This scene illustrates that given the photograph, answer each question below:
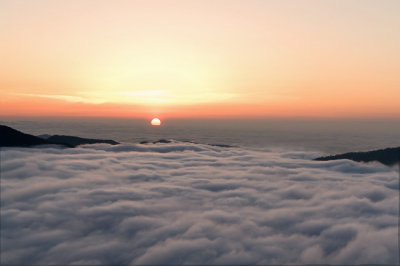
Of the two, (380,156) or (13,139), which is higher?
(13,139)

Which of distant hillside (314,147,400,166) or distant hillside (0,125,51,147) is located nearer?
distant hillside (314,147,400,166)

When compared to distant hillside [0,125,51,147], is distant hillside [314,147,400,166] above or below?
below

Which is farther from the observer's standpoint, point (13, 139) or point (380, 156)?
point (13, 139)

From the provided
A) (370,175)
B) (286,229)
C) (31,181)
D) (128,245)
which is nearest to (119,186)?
(31,181)

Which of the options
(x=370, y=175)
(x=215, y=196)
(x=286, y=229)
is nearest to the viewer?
(x=286, y=229)

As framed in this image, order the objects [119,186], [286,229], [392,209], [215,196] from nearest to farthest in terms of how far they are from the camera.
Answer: [286,229] < [392,209] < [215,196] < [119,186]

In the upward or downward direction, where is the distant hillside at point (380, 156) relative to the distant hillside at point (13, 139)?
downward

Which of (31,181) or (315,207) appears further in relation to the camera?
(31,181)

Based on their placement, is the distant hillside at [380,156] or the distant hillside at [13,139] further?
the distant hillside at [13,139]

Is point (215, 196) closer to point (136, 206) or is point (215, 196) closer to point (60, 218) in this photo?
point (136, 206)

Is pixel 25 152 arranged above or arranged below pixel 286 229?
above
